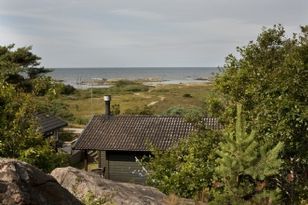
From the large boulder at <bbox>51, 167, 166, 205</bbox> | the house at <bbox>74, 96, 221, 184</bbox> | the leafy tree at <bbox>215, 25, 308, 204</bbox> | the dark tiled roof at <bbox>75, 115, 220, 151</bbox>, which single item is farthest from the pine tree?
the dark tiled roof at <bbox>75, 115, 220, 151</bbox>

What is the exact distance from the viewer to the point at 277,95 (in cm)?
1401

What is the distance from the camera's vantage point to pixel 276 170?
13.0 meters

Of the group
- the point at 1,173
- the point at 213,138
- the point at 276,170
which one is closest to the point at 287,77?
the point at 276,170

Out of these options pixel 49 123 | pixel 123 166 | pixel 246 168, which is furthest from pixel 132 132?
pixel 246 168

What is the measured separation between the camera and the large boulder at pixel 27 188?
17.2 ft

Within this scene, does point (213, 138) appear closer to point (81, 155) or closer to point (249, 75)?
point (249, 75)

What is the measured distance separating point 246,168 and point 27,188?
9331mm

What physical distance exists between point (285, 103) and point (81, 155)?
28151 mm

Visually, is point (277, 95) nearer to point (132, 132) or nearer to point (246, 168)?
point (246, 168)

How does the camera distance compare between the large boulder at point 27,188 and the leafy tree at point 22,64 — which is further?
the leafy tree at point 22,64

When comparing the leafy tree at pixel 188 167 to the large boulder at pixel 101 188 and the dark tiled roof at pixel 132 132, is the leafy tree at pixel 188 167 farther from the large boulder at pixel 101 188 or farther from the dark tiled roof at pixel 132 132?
the dark tiled roof at pixel 132 132

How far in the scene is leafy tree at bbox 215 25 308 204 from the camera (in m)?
13.4

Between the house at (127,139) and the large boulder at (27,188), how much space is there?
23.0 metres

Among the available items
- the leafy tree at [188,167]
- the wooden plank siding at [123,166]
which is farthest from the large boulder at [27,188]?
the wooden plank siding at [123,166]
